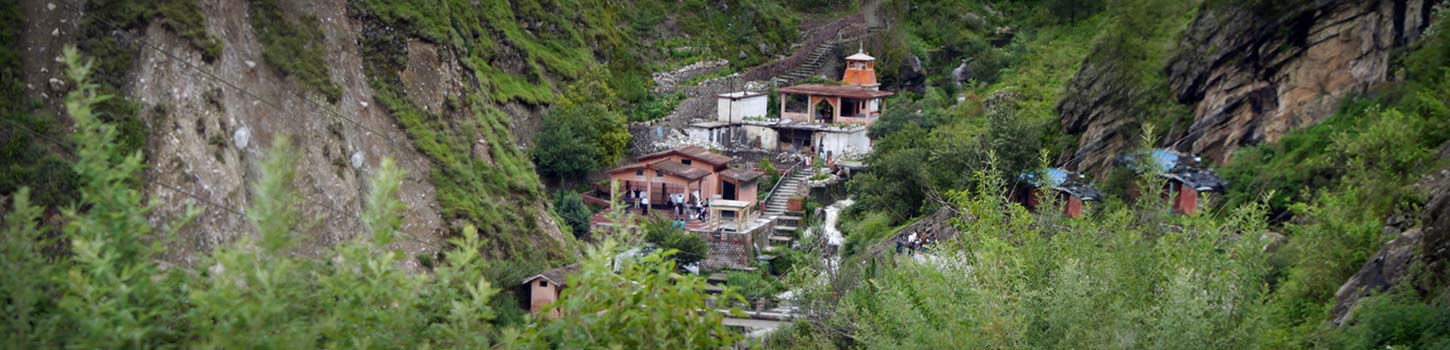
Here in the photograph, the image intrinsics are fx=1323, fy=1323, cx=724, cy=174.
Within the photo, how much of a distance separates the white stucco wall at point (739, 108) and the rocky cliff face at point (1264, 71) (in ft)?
42.5

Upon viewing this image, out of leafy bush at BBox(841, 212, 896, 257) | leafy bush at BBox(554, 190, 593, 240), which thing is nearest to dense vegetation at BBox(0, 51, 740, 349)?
leafy bush at BBox(841, 212, 896, 257)

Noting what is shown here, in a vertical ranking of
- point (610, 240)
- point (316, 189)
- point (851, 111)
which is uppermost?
point (610, 240)

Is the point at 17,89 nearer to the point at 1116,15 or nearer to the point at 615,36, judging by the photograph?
the point at 1116,15

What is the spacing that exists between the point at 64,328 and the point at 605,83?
2951cm

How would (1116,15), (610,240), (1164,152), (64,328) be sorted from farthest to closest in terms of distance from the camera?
(1116,15) < (1164,152) < (610,240) < (64,328)

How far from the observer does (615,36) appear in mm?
36781

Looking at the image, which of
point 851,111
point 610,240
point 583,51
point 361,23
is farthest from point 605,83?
point 610,240

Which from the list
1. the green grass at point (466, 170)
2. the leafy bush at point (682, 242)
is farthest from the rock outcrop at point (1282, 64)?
the green grass at point (466, 170)

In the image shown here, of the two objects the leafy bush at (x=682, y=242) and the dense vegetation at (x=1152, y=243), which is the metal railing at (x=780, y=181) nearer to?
the dense vegetation at (x=1152, y=243)

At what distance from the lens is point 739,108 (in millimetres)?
35000

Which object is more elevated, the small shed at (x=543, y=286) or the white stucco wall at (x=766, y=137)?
the small shed at (x=543, y=286)

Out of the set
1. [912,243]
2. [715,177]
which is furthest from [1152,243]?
[715,177]

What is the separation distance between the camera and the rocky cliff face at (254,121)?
18438 millimetres

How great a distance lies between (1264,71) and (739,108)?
16.7m
